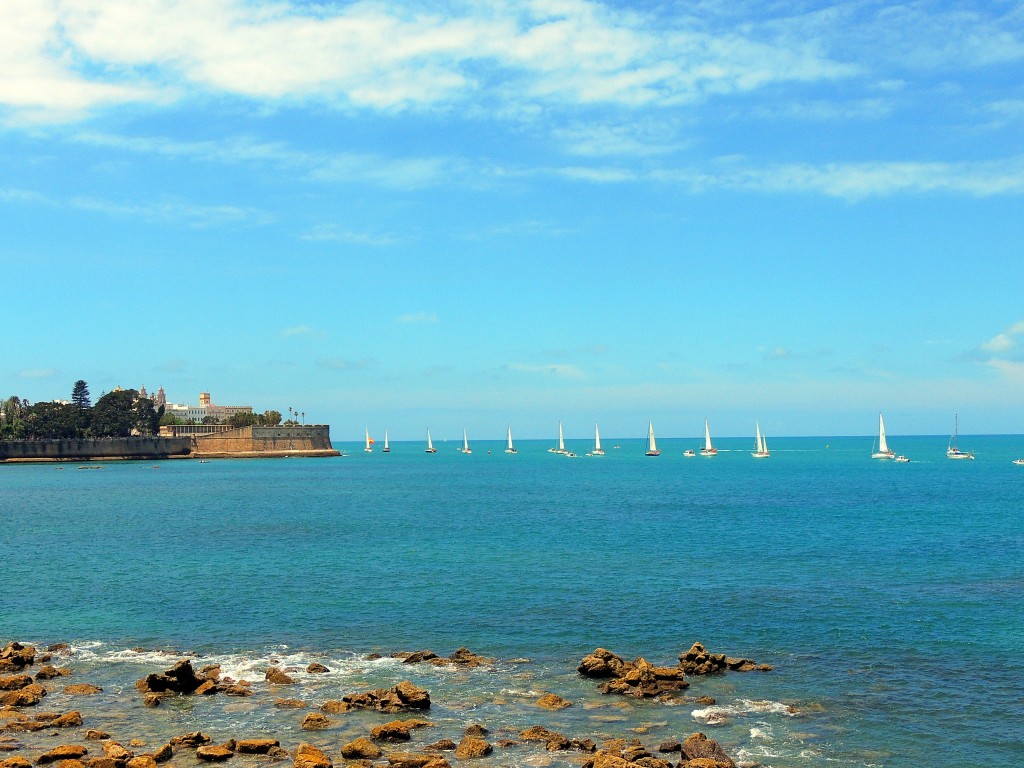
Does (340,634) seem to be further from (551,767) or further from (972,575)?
(972,575)

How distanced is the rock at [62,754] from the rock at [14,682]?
7624 millimetres

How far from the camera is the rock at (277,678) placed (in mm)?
32750

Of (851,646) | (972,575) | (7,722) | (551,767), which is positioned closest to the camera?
(551,767)

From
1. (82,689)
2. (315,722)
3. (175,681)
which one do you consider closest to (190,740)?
(315,722)

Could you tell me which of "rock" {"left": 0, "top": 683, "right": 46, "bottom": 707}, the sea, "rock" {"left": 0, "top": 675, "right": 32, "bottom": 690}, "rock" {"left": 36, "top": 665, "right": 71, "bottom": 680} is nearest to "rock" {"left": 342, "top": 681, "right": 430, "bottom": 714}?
the sea

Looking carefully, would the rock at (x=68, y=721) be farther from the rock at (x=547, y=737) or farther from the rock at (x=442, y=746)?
the rock at (x=547, y=737)

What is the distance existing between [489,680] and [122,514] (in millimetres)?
73300

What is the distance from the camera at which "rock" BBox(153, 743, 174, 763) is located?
83.3ft

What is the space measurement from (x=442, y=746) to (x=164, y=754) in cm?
751

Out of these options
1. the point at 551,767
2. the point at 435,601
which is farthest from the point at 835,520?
the point at 551,767

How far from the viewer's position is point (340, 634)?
132 ft

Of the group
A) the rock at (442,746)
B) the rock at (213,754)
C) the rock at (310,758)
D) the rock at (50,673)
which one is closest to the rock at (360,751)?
the rock at (310,758)

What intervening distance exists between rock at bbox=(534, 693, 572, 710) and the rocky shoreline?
60mm

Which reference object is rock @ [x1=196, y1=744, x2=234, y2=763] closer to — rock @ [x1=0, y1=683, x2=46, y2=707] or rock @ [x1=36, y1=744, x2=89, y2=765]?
rock @ [x1=36, y1=744, x2=89, y2=765]
